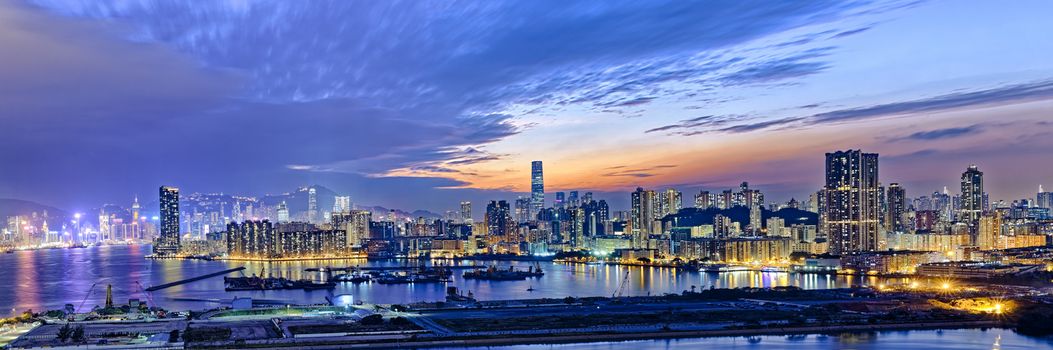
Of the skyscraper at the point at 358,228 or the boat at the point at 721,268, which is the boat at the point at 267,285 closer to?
the boat at the point at 721,268

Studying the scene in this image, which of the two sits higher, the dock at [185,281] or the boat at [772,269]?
the dock at [185,281]

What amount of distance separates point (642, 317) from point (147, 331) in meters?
11.1

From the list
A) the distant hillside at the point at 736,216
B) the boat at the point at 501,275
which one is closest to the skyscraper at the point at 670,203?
the distant hillside at the point at 736,216

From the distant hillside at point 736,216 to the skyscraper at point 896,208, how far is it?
6.73m

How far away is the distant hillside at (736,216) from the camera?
273 ft

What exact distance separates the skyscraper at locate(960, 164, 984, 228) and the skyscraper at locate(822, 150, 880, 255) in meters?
14.6

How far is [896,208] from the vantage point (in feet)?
247

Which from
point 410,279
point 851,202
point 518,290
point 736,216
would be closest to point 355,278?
point 410,279

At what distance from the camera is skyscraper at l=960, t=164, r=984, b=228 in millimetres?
72875

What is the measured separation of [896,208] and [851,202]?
16.7 meters

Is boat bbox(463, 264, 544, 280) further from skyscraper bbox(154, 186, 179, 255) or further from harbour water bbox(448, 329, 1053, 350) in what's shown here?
skyscraper bbox(154, 186, 179, 255)

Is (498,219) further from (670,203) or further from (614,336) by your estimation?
(614,336)

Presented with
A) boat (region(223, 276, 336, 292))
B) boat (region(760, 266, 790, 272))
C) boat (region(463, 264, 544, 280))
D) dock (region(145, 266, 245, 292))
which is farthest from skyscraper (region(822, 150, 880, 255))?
dock (region(145, 266, 245, 292))

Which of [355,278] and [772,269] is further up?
[355,278]
